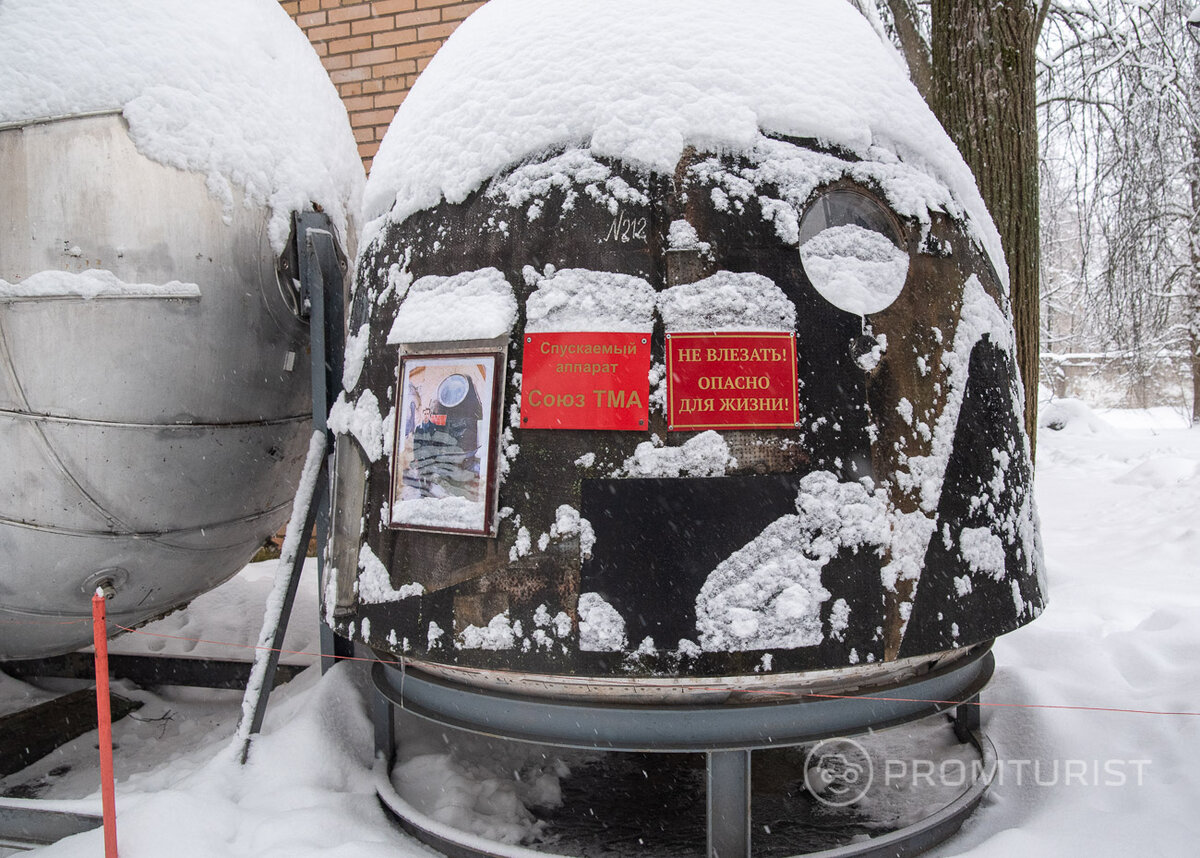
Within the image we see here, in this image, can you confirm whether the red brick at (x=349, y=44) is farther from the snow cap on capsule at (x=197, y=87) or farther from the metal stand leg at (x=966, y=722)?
the metal stand leg at (x=966, y=722)

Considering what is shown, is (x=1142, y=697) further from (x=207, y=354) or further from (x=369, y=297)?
(x=207, y=354)

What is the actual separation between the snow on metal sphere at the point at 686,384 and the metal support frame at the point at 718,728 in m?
0.07

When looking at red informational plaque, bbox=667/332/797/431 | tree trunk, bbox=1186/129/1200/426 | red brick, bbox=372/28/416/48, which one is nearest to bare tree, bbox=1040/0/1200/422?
tree trunk, bbox=1186/129/1200/426

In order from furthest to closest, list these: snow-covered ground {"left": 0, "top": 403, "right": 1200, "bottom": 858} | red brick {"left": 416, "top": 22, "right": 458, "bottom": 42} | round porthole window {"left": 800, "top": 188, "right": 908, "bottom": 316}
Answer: red brick {"left": 416, "top": 22, "right": 458, "bottom": 42} → snow-covered ground {"left": 0, "top": 403, "right": 1200, "bottom": 858} → round porthole window {"left": 800, "top": 188, "right": 908, "bottom": 316}

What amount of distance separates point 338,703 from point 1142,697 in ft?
8.85

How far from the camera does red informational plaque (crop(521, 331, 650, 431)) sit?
208 cm

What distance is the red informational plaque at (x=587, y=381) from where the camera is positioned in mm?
2080

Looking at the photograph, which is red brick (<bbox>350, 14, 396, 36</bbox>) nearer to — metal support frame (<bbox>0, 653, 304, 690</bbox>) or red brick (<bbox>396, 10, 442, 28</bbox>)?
red brick (<bbox>396, 10, 442, 28</bbox>)

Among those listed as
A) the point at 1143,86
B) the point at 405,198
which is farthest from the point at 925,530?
the point at 1143,86

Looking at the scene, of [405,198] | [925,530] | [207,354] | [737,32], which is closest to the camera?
[925,530]

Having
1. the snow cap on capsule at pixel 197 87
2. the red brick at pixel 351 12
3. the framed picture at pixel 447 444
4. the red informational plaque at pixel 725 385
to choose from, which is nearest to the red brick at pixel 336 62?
the red brick at pixel 351 12

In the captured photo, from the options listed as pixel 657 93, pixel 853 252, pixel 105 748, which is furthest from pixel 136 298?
pixel 853 252

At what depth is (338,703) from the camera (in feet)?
9.55

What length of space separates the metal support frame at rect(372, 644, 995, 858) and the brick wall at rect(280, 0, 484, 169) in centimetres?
408
